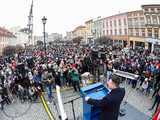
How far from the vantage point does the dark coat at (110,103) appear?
5.63 meters

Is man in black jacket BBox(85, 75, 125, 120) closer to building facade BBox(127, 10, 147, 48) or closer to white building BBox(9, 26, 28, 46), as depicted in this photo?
building facade BBox(127, 10, 147, 48)

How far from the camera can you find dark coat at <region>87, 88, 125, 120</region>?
18.5 feet

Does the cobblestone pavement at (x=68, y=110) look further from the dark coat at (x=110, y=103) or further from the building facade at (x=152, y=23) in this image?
the building facade at (x=152, y=23)

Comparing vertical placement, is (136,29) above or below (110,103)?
above

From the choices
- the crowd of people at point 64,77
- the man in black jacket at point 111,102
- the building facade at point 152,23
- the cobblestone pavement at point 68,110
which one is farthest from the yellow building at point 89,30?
the man in black jacket at point 111,102

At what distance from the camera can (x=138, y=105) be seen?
15.1m

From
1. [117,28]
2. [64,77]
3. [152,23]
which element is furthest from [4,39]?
[64,77]

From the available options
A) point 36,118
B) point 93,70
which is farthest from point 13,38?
point 36,118

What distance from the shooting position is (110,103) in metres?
5.66

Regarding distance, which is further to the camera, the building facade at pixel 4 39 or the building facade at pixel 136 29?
the building facade at pixel 4 39

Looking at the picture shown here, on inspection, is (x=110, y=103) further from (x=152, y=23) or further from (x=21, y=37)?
(x=21, y=37)

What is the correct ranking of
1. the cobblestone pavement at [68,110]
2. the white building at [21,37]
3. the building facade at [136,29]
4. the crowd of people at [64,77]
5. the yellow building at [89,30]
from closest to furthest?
the cobblestone pavement at [68,110] < the crowd of people at [64,77] < the building facade at [136,29] < the yellow building at [89,30] < the white building at [21,37]

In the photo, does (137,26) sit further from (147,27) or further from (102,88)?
(102,88)

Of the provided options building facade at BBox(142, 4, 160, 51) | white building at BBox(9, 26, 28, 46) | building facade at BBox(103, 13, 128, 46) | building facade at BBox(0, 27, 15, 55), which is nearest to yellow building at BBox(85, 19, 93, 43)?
building facade at BBox(103, 13, 128, 46)
